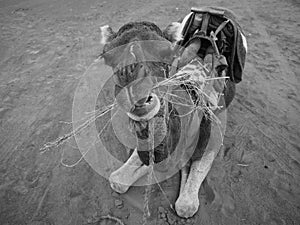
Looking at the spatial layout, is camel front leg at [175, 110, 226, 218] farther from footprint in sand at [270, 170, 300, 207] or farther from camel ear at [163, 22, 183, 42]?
camel ear at [163, 22, 183, 42]

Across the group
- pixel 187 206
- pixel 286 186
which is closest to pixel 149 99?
pixel 187 206

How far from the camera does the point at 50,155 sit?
3719mm

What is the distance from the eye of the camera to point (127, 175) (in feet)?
10.0

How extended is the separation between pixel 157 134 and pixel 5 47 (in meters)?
6.96

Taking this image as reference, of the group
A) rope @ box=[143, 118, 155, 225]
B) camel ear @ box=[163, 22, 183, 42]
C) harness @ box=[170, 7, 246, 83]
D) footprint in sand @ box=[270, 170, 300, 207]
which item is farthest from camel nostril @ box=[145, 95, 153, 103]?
footprint in sand @ box=[270, 170, 300, 207]

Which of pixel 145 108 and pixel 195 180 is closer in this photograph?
pixel 145 108

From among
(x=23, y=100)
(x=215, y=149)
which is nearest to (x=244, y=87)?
(x=215, y=149)

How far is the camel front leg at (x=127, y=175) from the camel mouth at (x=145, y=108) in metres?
1.55

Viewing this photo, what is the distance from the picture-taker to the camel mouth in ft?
5.52

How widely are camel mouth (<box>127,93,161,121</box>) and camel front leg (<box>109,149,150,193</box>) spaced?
155 cm

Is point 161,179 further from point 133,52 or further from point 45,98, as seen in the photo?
point 45,98

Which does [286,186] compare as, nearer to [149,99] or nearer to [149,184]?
[149,184]

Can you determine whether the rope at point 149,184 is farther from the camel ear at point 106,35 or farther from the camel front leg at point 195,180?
the camel ear at point 106,35

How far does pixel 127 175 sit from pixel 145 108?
1.66m
